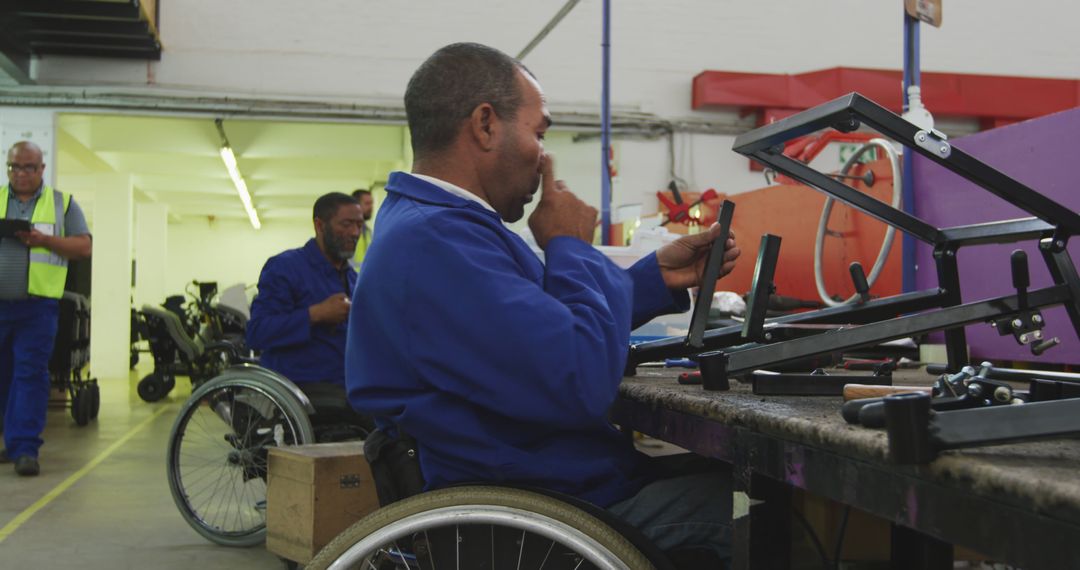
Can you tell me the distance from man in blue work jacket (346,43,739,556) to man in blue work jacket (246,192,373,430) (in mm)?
1833

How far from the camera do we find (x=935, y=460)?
71 centimetres

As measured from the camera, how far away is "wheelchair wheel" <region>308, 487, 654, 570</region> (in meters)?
0.96

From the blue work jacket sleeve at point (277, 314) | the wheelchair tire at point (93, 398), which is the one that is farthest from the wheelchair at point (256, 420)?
the wheelchair tire at point (93, 398)

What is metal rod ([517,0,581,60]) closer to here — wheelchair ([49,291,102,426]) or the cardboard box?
the cardboard box

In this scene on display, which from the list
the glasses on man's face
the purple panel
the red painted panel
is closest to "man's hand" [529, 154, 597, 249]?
the purple panel

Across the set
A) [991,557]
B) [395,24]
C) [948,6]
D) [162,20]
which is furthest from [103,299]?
[991,557]

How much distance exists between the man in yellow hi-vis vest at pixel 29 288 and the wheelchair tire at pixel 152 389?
3593 millimetres

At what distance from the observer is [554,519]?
972 millimetres

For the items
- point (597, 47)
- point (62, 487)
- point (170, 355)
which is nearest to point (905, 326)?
point (62, 487)

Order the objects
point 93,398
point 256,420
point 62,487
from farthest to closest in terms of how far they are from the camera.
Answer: point 93,398
point 62,487
point 256,420

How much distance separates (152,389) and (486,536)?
782cm

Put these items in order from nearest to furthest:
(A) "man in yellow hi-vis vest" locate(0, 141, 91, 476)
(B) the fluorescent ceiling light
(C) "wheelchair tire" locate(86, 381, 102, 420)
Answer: (A) "man in yellow hi-vis vest" locate(0, 141, 91, 476) < (C) "wheelchair tire" locate(86, 381, 102, 420) < (B) the fluorescent ceiling light

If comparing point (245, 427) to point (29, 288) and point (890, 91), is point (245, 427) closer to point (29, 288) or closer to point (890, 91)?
point (29, 288)

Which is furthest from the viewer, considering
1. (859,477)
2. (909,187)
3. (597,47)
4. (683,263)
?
(597,47)
